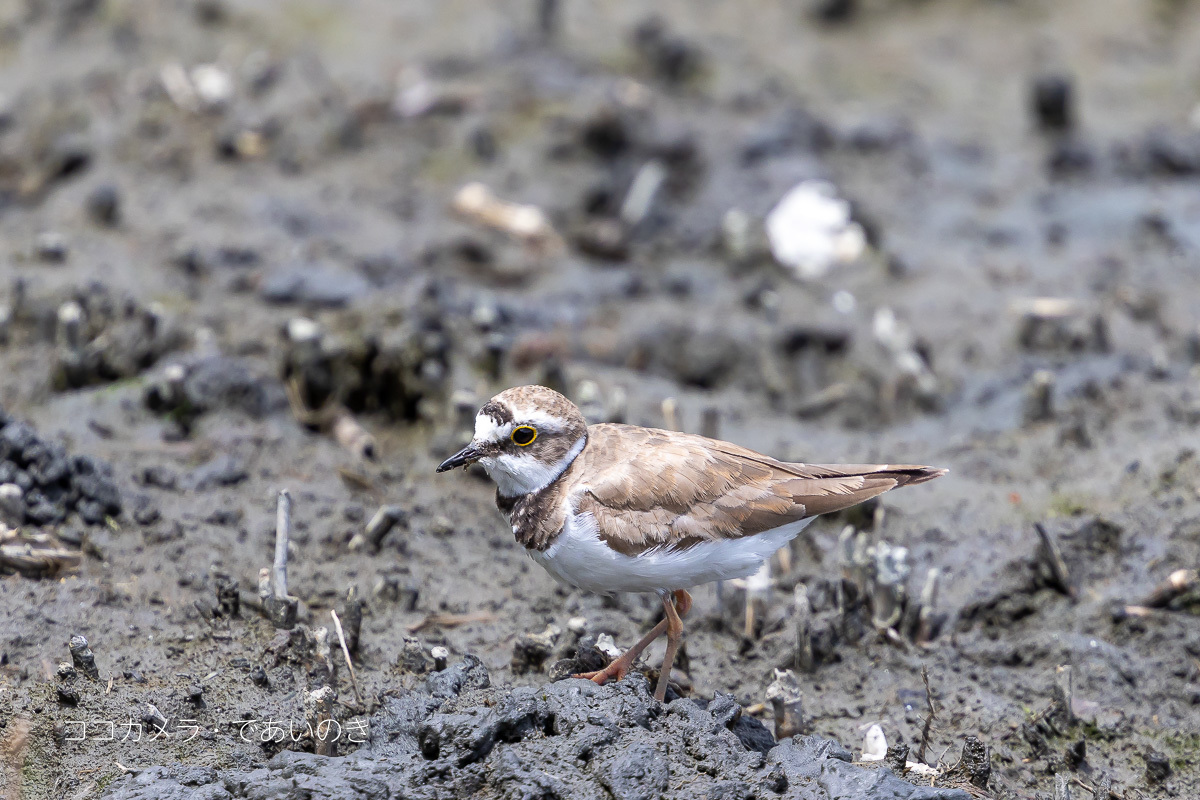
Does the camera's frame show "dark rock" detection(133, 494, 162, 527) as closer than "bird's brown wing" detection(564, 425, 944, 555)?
No

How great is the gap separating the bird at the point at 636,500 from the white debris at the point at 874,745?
0.88m

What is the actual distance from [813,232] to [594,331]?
2.23 metres

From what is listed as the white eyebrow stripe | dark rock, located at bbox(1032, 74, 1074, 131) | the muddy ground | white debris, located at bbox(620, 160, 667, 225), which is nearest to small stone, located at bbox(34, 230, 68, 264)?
the muddy ground

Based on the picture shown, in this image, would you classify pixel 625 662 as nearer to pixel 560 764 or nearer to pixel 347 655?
pixel 560 764

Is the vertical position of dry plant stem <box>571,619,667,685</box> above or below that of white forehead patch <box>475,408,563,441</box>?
below

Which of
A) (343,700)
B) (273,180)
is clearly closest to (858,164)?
(273,180)

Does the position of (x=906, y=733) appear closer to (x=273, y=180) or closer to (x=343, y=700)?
(x=343, y=700)

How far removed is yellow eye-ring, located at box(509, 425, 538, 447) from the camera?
5094mm

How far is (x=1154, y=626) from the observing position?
18.8 feet

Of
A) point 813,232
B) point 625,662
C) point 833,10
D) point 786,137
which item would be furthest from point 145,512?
point 833,10

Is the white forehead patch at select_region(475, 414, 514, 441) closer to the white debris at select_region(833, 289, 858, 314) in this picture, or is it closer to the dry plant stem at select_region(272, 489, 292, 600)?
the dry plant stem at select_region(272, 489, 292, 600)

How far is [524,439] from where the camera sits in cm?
513

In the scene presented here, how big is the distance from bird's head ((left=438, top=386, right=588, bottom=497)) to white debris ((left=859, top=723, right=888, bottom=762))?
179 cm

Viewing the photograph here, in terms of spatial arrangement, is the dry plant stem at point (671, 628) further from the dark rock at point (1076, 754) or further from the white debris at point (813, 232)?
the white debris at point (813, 232)
